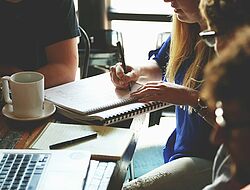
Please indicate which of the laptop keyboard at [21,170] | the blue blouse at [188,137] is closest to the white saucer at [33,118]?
the laptop keyboard at [21,170]

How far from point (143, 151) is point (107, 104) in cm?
47

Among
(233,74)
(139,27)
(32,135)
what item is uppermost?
(233,74)

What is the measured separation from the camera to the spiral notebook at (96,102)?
1.45m

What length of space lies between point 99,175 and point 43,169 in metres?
0.13

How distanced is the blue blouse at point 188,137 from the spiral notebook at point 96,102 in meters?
0.13

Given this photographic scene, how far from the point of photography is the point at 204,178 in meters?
1.55

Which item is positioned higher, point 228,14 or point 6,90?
point 228,14

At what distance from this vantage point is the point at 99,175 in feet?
3.81

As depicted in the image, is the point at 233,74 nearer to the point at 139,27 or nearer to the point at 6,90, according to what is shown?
the point at 6,90

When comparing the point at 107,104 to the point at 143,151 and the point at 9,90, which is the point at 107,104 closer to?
the point at 9,90

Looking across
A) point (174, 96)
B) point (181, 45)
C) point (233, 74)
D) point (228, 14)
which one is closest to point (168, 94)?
point (174, 96)

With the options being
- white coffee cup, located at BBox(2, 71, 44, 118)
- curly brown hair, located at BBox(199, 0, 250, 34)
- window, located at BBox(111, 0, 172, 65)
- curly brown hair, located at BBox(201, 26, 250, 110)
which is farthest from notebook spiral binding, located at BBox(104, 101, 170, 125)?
window, located at BBox(111, 0, 172, 65)

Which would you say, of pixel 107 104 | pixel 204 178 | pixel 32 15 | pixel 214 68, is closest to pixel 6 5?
pixel 32 15

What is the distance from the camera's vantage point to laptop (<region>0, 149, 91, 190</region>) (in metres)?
1.10
